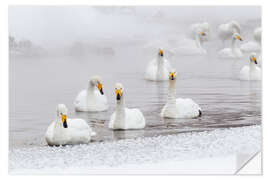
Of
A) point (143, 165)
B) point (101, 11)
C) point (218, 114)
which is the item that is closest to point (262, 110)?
point (218, 114)

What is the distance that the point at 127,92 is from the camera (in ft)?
36.7

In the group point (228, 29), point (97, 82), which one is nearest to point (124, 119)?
point (97, 82)

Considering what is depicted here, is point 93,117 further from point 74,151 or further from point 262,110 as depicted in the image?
point 262,110

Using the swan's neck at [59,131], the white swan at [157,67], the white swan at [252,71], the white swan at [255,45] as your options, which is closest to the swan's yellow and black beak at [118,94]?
the white swan at [157,67]

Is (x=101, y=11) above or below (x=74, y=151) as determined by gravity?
above

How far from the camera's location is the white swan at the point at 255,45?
10188 millimetres

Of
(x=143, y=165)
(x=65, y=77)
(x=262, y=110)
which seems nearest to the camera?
(x=143, y=165)

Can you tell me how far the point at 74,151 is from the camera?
943 centimetres

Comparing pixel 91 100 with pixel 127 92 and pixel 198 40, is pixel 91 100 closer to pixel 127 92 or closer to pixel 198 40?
pixel 127 92

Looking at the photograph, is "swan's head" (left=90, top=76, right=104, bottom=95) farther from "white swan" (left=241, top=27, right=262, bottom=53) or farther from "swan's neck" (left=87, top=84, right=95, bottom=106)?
"white swan" (left=241, top=27, right=262, bottom=53)

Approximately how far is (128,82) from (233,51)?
159 cm

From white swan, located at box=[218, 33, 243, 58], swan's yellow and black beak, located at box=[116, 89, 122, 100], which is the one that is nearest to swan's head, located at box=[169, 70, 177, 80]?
white swan, located at box=[218, 33, 243, 58]

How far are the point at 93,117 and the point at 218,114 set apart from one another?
1769 millimetres

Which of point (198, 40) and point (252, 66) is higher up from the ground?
point (198, 40)
